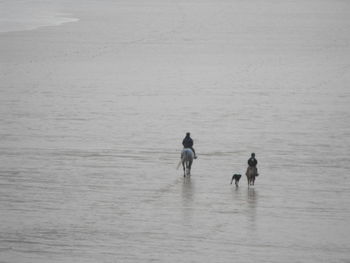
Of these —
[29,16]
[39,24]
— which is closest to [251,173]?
[39,24]

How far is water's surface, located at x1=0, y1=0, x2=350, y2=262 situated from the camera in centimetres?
1973

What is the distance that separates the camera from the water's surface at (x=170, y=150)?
1973cm

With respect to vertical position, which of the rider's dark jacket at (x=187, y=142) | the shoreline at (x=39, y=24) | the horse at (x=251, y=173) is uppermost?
the shoreline at (x=39, y=24)

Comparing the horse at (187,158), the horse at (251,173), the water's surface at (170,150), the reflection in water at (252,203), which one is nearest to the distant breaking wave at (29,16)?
the water's surface at (170,150)

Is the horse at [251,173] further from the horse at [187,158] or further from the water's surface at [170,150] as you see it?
the horse at [187,158]

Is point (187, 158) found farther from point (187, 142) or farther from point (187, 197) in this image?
point (187, 197)

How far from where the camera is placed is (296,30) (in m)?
77.9

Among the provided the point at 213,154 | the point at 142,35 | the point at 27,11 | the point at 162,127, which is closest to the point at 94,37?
the point at 142,35

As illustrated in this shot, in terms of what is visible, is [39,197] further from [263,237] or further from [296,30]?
[296,30]

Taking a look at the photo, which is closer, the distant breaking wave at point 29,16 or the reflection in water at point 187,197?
the reflection in water at point 187,197

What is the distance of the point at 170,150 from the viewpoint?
29375mm

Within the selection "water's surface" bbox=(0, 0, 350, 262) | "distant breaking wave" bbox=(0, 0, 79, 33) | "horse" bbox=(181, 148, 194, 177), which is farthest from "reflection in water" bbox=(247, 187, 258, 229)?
"distant breaking wave" bbox=(0, 0, 79, 33)

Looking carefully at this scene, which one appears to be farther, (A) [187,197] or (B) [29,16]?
(B) [29,16]

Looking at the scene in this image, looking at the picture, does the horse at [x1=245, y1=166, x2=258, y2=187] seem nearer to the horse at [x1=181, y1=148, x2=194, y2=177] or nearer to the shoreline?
the horse at [x1=181, y1=148, x2=194, y2=177]
